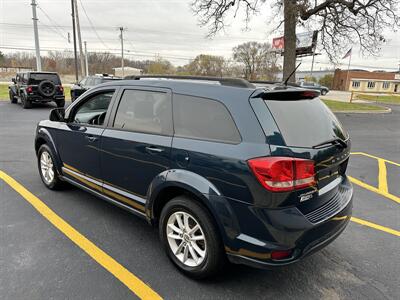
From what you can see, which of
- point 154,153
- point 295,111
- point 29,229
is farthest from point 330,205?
point 29,229

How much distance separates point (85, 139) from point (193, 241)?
6.32 ft

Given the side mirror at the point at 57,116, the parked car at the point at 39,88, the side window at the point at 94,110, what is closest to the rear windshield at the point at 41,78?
the parked car at the point at 39,88

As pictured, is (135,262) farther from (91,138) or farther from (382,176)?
(382,176)

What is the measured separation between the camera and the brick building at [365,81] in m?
65.9

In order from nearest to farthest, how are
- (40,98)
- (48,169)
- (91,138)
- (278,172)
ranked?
(278,172), (91,138), (48,169), (40,98)

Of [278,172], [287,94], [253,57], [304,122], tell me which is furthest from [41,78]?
[253,57]

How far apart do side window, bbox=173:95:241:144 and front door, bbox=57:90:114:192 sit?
1171mm

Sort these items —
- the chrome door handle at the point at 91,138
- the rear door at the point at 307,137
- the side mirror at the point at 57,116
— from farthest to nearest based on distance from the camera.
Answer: the side mirror at the point at 57,116 → the chrome door handle at the point at 91,138 → the rear door at the point at 307,137

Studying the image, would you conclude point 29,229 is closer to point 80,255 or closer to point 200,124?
point 80,255

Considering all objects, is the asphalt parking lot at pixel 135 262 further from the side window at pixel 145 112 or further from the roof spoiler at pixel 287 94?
the roof spoiler at pixel 287 94

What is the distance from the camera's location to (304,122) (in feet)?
8.14

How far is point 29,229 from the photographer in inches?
134

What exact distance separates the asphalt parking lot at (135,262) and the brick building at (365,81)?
70.5m

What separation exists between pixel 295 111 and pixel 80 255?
2466 mm
